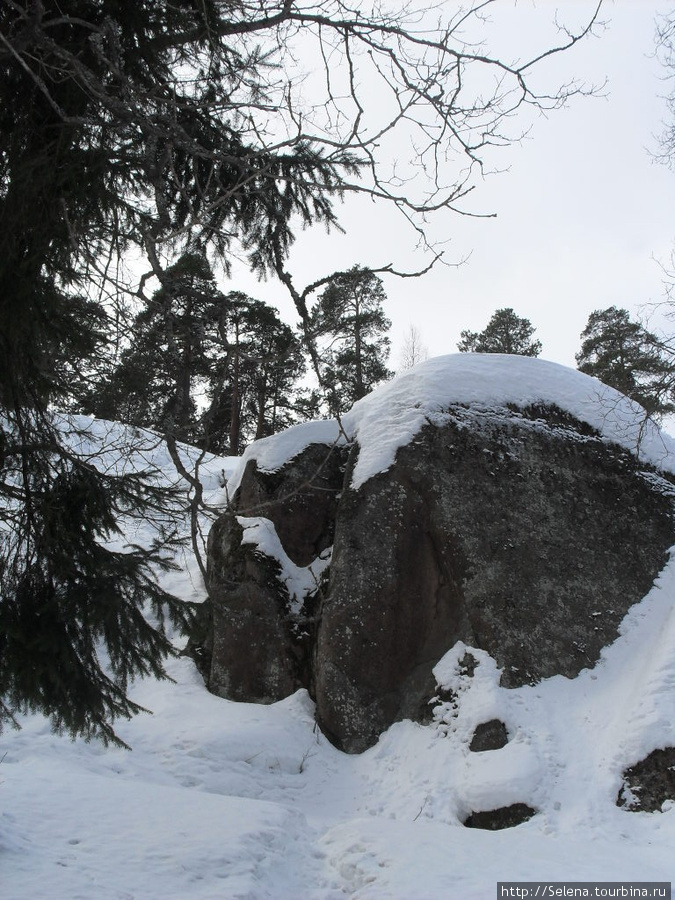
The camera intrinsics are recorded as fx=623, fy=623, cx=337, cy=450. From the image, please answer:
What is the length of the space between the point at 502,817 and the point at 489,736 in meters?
1.04

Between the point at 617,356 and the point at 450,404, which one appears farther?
the point at 617,356

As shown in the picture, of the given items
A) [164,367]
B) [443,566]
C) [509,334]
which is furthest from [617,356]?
[164,367]

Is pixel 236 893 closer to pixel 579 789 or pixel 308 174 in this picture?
pixel 579 789

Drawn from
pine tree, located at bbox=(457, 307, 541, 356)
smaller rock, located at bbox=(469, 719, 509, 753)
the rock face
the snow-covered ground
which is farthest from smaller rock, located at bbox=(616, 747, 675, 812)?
pine tree, located at bbox=(457, 307, 541, 356)

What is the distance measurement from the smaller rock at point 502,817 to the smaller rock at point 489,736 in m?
0.84

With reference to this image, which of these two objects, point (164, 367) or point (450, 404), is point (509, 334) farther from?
point (164, 367)

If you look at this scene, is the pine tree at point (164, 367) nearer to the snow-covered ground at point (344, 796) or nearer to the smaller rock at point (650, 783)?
the snow-covered ground at point (344, 796)

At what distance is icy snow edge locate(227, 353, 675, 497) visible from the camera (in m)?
10.1

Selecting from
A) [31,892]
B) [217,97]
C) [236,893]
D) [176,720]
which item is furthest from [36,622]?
[176,720]

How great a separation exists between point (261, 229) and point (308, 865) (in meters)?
5.40

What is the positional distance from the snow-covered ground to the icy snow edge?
278 centimetres

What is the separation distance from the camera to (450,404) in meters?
10.3

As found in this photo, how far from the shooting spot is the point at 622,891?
4691mm

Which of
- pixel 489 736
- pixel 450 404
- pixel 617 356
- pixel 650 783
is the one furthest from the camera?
pixel 617 356
